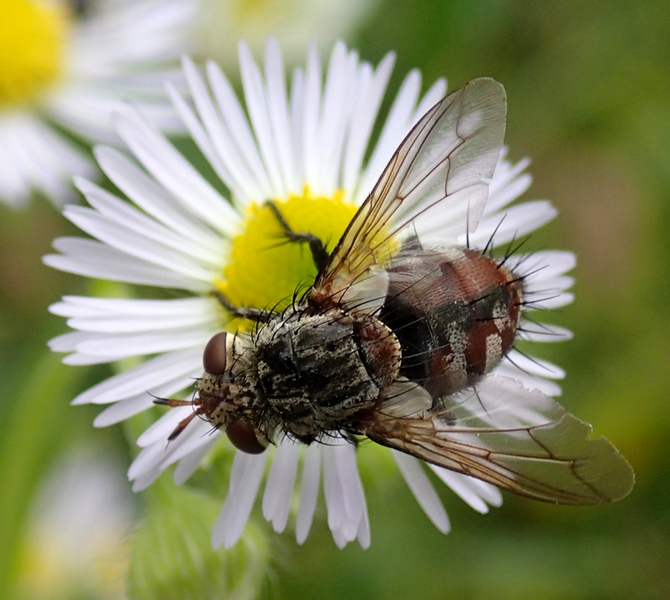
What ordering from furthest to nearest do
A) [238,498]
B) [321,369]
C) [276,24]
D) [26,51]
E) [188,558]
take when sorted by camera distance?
[276,24] < [26,51] < [188,558] < [238,498] < [321,369]

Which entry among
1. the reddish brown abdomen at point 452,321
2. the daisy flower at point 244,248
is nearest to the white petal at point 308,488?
the daisy flower at point 244,248

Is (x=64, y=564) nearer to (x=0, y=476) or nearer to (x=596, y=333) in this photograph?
(x=0, y=476)

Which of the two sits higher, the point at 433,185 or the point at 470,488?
the point at 433,185

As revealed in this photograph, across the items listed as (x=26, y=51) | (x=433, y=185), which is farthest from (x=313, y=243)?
(x=26, y=51)

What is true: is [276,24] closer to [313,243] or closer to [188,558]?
[313,243]

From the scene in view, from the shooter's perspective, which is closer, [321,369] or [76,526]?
[321,369]

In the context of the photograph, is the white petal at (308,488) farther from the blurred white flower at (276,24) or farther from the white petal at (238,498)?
the blurred white flower at (276,24)

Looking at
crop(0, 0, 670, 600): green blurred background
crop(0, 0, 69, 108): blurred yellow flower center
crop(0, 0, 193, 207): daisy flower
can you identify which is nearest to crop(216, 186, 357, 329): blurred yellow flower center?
crop(0, 0, 670, 600): green blurred background

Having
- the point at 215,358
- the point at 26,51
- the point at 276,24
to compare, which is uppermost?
the point at 26,51
